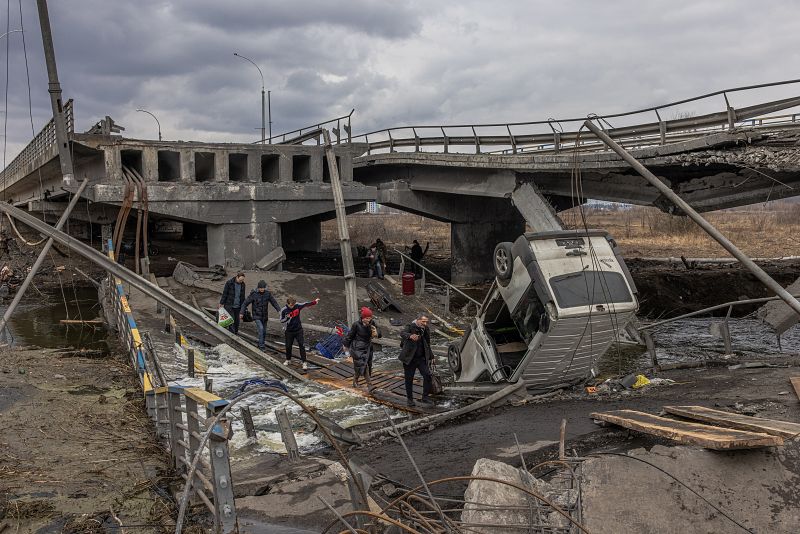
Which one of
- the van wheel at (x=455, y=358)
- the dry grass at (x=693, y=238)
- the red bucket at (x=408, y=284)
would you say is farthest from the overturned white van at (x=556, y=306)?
the dry grass at (x=693, y=238)

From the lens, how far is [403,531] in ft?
16.6

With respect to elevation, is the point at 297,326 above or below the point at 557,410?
above

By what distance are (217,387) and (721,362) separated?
32.0 feet

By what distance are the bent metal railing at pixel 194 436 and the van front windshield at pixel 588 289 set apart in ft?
18.9

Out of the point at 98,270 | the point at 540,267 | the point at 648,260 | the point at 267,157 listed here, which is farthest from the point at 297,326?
the point at 648,260

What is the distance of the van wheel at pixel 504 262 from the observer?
37.8ft

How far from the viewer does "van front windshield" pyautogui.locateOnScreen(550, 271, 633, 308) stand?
1068cm

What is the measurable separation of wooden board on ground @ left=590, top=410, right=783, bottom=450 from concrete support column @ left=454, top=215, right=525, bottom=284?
79.2 ft

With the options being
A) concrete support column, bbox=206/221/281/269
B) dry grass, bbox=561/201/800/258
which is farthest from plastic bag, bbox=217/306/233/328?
dry grass, bbox=561/201/800/258

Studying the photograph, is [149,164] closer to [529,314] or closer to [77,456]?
[529,314]

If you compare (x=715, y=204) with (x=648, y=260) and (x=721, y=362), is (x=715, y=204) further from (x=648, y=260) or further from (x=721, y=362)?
(x=648, y=260)

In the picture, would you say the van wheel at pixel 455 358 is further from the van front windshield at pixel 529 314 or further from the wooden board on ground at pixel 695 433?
the wooden board on ground at pixel 695 433

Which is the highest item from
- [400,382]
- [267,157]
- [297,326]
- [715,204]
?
[267,157]

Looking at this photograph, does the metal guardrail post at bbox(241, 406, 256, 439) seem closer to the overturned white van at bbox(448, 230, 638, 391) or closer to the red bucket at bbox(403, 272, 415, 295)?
the overturned white van at bbox(448, 230, 638, 391)
